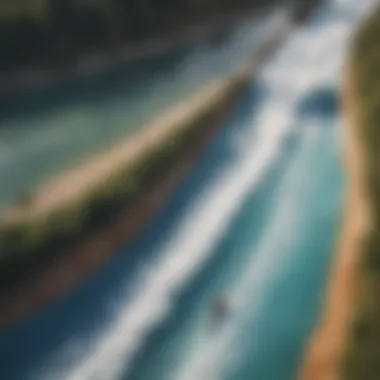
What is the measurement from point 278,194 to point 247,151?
Answer: 2283 millimetres

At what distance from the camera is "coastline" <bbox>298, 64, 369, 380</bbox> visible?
527 inches

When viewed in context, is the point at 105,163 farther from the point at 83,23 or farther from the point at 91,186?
the point at 83,23

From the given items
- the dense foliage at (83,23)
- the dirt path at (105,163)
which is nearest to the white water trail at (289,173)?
the dense foliage at (83,23)

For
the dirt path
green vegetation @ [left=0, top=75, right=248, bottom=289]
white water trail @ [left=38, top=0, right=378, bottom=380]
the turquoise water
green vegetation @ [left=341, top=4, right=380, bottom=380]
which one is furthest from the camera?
the turquoise water

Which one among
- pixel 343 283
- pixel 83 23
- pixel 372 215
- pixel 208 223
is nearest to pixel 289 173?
pixel 208 223

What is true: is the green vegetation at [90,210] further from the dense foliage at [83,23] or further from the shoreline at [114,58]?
the dense foliage at [83,23]

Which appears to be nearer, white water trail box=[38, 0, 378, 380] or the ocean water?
the ocean water

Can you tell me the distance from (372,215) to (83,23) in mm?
12667

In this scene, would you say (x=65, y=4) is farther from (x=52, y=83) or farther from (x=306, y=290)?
(x=306, y=290)

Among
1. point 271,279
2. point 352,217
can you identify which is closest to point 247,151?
point 352,217

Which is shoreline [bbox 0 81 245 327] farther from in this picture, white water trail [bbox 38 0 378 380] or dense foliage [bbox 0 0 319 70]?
dense foliage [bbox 0 0 319 70]

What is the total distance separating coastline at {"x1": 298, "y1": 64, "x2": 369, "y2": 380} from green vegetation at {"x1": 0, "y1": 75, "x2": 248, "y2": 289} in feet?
14.2

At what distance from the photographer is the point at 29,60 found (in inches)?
942

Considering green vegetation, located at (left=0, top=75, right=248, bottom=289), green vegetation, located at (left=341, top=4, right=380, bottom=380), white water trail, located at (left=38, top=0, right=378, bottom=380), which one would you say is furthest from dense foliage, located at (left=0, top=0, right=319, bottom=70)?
green vegetation, located at (left=0, top=75, right=248, bottom=289)
